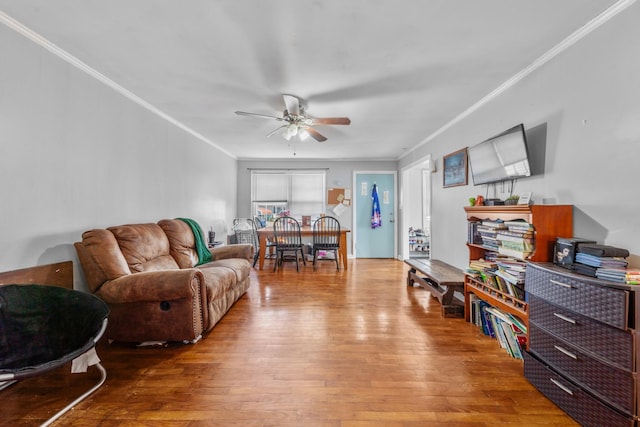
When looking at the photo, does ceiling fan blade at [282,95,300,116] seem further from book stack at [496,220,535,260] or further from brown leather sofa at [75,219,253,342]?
book stack at [496,220,535,260]

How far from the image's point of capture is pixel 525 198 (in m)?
1.97

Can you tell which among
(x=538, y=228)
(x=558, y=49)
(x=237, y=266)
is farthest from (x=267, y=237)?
(x=558, y=49)

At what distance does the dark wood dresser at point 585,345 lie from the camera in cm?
110

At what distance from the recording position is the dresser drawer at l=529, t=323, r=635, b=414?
3.64ft

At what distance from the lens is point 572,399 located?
51.3 inches

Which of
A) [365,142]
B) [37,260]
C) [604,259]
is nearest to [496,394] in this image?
[604,259]

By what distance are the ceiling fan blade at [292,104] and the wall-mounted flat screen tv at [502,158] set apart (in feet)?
6.12

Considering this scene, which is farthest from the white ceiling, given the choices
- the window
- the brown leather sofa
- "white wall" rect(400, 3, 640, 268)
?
the window

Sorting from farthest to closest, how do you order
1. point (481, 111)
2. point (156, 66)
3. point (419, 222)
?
point (419, 222), point (481, 111), point (156, 66)

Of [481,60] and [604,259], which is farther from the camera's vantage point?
[481,60]

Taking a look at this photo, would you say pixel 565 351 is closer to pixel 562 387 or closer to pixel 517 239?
pixel 562 387

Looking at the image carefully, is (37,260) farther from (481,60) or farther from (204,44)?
(481,60)

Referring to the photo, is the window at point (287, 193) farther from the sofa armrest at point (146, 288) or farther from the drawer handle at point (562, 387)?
the drawer handle at point (562, 387)

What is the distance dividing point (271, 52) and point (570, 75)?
210 centimetres
